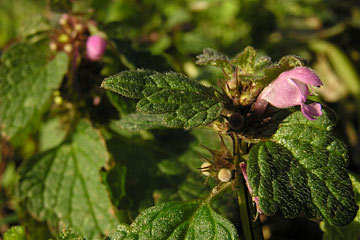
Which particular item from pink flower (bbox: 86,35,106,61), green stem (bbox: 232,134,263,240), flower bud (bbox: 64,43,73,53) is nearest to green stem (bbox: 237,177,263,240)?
green stem (bbox: 232,134,263,240)

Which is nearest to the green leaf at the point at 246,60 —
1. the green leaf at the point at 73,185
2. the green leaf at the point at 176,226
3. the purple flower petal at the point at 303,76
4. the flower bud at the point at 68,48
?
the purple flower petal at the point at 303,76

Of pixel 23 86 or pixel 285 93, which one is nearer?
pixel 285 93

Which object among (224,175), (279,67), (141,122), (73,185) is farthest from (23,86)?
(279,67)

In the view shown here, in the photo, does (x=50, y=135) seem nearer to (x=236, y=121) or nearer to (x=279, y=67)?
(x=236, y=121)

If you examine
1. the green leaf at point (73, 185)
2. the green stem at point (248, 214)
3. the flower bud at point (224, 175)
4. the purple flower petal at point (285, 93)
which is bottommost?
the green leaf at point (73, 185)

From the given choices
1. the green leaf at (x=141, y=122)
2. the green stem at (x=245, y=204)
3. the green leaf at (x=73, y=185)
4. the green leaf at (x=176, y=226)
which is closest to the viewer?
the green leaf at (x=176, y=226)

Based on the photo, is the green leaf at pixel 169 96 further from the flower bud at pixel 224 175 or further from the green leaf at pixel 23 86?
the green leaf at pixel 23 86

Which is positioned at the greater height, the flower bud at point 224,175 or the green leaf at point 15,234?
the flower bud at point 224,175
